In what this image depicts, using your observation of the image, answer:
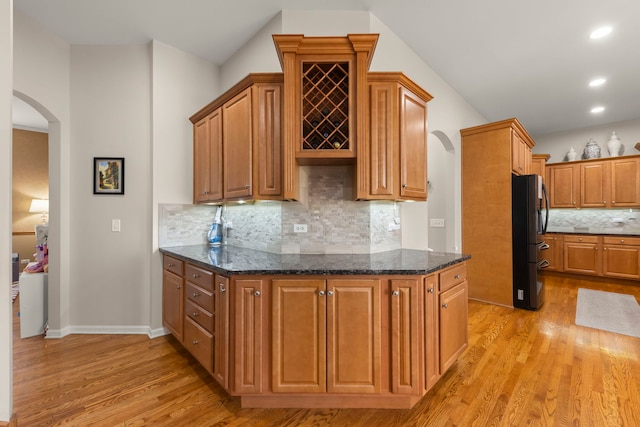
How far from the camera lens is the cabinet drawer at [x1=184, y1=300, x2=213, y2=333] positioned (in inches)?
79.8

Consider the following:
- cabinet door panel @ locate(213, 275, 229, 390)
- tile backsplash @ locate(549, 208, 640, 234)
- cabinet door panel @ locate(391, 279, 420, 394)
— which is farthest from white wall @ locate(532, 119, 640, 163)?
cabinet door panel @ locate(213, 275, 229, 390)

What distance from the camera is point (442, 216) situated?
4.22 m

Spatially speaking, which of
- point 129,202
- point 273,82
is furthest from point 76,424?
point 273,82

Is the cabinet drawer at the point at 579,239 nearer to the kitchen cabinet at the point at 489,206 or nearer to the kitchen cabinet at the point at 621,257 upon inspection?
the kitchen cabinet at the point at 621,257

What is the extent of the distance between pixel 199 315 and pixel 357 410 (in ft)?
4.24

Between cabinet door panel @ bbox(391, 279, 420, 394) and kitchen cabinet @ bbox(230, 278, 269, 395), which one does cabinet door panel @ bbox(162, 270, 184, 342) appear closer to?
kitchen cabinet @ bbox(230, 278, 269, 395)

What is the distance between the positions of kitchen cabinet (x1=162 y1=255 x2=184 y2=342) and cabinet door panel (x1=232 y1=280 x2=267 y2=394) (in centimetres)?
98

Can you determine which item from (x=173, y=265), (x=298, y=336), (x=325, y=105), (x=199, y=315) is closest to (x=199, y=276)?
(x=199, y=315)

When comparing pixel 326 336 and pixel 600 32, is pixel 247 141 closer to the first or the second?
pixel 326 336

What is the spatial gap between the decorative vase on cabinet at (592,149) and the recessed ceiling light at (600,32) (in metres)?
3.64

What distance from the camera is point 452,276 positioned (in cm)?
206

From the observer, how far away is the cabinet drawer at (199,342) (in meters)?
2.00

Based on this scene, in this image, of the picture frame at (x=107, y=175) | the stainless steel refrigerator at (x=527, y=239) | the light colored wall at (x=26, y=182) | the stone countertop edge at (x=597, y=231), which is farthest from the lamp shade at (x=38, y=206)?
the stone countertop edge at (x=597, y=231)

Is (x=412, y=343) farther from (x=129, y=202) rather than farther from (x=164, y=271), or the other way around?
(x=129, y=202)
